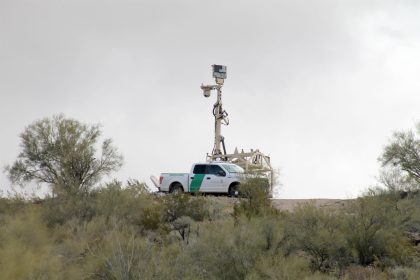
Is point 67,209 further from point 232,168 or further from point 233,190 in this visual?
point 232,168

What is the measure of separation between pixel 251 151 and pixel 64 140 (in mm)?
11543

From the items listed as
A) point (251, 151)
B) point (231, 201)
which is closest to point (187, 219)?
point (231, 201)

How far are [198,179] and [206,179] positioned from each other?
15.2 inches

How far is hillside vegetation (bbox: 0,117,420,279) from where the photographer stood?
46.8ft

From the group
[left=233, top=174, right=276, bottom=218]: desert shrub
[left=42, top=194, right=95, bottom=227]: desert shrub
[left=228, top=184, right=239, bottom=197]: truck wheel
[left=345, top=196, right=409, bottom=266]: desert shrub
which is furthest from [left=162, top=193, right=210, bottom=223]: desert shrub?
[left=345, top=196, right=409, bottom=266]: desert shrub

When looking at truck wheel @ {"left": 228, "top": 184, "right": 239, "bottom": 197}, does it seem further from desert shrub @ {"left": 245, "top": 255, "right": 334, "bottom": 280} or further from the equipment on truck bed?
desert shrub @ {"left": 245, "top": 255, "right": 334, "bottom": 280}

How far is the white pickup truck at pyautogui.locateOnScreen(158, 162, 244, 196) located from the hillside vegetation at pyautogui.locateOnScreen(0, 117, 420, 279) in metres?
2.81

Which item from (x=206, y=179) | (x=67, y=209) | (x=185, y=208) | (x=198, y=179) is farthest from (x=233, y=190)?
(x=67, y=209)

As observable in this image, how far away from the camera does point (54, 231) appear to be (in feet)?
71.4

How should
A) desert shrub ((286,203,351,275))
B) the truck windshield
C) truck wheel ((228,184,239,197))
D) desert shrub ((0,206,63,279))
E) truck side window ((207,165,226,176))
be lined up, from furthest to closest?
truck side window ((207,165,226,176)), the truck windshield, truck wheel ((228,184,239,197)), desert shrub ((286,203,351,275)), desert shrub ((0,206,63,279))

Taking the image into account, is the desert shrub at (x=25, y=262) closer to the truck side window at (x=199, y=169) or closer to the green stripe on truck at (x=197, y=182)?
the green stripe on truck at (x=197, y=182)

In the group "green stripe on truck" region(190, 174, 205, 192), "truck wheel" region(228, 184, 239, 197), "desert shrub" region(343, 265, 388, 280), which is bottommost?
"desert shrub" region(343, 265, 388, 280)

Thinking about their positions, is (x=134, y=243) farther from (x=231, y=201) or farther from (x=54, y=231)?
(x=231, y=201)

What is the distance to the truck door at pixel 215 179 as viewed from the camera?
105ft
